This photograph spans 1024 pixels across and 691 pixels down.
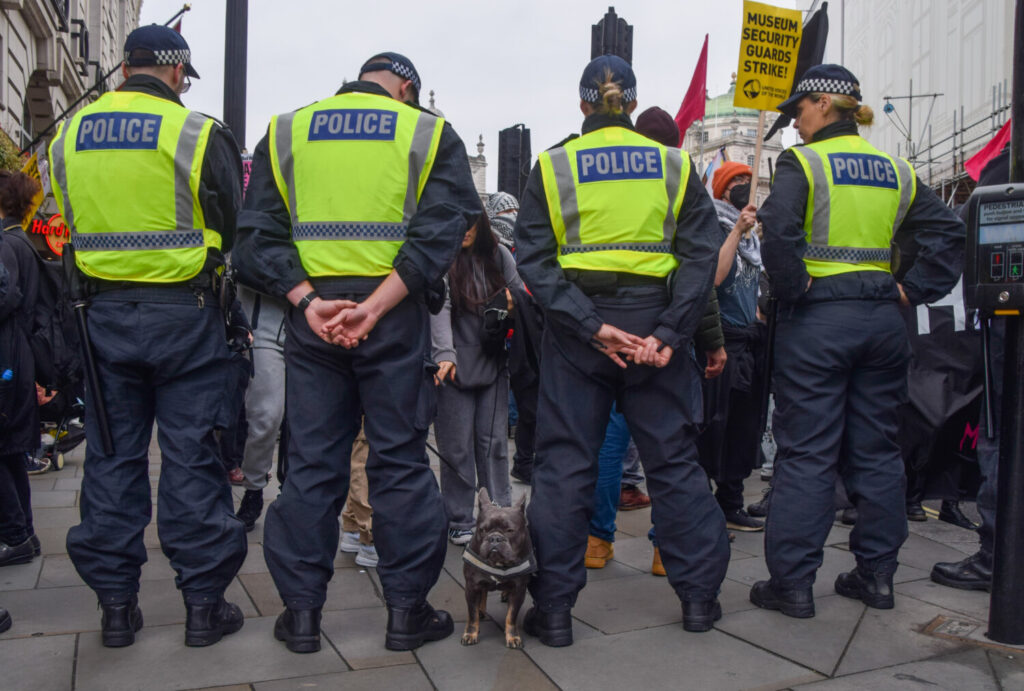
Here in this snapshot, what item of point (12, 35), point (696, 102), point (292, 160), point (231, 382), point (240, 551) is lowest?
point (240, 551)

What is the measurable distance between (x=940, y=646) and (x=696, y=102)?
395 centimetres

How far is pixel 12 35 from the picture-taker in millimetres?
14992

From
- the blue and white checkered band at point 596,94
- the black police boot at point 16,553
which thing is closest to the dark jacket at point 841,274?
the blue and white checkered band at point 596,94

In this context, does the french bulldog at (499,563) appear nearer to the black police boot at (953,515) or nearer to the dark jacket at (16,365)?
the dark jacket at (16,365)

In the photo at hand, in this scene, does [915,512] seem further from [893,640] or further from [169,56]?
[169,56]

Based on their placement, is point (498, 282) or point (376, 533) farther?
point (498, 282)

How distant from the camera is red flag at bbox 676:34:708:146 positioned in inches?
241

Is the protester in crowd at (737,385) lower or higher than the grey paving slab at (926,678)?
higher

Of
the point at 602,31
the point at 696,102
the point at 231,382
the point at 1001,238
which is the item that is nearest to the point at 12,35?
the point at 602,31

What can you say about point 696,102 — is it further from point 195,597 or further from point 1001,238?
point 195,597

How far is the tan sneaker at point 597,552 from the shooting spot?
4.34m

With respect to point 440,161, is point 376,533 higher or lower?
lower

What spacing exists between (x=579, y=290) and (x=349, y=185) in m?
0.86

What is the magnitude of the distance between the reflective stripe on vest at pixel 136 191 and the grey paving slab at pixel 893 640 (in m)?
2.55
